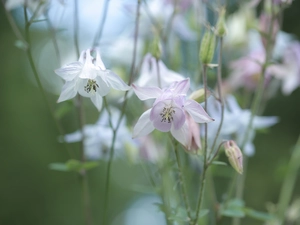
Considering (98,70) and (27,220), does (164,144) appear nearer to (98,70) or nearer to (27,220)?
(98,70)

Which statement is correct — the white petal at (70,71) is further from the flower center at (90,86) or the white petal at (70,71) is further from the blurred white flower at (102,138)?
the blurred white flower at (102,138)

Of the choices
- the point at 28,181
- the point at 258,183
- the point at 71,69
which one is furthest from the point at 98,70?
the point at 28,181

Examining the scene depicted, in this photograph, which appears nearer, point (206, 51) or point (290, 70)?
point (206, 51)

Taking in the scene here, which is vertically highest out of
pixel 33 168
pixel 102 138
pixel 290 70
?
pixel 290 70

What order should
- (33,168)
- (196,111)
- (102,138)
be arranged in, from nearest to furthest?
(196,111) → (102,138) → (33,168)

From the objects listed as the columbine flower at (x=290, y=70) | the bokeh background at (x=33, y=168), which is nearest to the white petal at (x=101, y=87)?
the columbine flower at (x=290, y=70)

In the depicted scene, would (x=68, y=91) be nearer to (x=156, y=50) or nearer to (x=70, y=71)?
(x=70, y=71)

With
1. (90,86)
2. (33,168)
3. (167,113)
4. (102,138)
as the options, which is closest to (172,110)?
(167,113)

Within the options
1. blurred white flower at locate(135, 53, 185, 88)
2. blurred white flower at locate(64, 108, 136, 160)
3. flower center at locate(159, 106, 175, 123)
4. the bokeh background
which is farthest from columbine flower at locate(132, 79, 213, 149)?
the bokeh background
